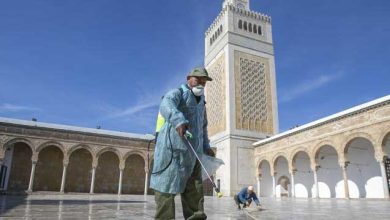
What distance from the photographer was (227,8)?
27188 mm

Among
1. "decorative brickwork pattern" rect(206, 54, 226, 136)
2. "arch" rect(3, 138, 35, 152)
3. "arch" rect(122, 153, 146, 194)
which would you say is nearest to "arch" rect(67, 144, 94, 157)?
"arch" rect(3, 138, 35, 152)

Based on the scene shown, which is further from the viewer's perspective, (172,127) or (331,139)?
(331,139)

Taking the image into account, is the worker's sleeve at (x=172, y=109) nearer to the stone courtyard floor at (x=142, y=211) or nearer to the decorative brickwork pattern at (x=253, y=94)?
the stone courtyard floor at (x=142, y=211)

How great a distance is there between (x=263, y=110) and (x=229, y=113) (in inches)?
134

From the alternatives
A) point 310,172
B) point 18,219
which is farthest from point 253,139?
point 18,219

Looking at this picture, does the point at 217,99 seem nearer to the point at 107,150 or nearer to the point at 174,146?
the point at 107,150

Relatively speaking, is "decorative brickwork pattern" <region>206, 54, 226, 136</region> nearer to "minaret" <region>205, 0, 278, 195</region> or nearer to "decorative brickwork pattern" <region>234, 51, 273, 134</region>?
"minaret" <region>205, 0, 278, 195</region>

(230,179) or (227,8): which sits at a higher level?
(227,8)

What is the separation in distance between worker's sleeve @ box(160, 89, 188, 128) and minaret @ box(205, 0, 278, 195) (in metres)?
20.3

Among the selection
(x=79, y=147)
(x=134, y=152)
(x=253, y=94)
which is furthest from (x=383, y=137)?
(x=79, y=147)

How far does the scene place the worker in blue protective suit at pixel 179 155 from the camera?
2496mm

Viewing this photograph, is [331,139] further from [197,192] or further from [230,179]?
[197,192]

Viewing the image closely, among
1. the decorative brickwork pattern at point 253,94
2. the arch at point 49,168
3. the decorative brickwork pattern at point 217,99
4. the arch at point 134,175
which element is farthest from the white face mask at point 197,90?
the decorative brickwork pattern at point 217,99

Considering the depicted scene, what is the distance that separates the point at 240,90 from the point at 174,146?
22.9m
